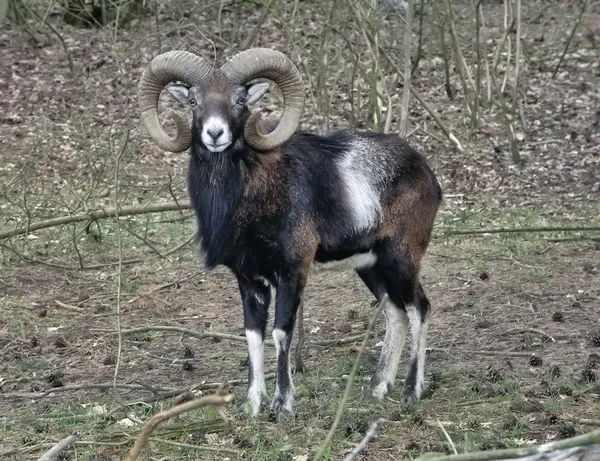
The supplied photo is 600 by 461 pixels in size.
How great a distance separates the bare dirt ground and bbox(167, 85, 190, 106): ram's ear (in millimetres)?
2131

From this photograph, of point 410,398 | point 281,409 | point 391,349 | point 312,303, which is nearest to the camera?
point 281,409

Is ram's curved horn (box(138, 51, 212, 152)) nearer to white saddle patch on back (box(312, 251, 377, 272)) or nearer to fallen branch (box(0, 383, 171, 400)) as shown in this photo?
white saddle patch on back (box(312, 251, 377, 272))

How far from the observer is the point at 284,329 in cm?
757

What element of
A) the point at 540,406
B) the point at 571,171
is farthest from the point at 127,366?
the point at 571,171

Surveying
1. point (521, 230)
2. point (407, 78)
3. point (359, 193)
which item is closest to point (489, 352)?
point (359, 193)

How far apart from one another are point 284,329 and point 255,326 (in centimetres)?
30

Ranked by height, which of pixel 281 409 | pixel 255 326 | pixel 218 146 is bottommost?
pixel 281 409

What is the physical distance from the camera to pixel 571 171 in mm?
14898

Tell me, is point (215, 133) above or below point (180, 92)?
below

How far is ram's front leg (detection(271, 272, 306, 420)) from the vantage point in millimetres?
7550

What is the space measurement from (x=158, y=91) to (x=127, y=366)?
2355 millimetres

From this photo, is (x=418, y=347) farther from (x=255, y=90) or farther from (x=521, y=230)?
(x=521, y=230)

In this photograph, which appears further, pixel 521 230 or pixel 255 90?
pixel 521 230

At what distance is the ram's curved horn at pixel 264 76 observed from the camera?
7.57 m
